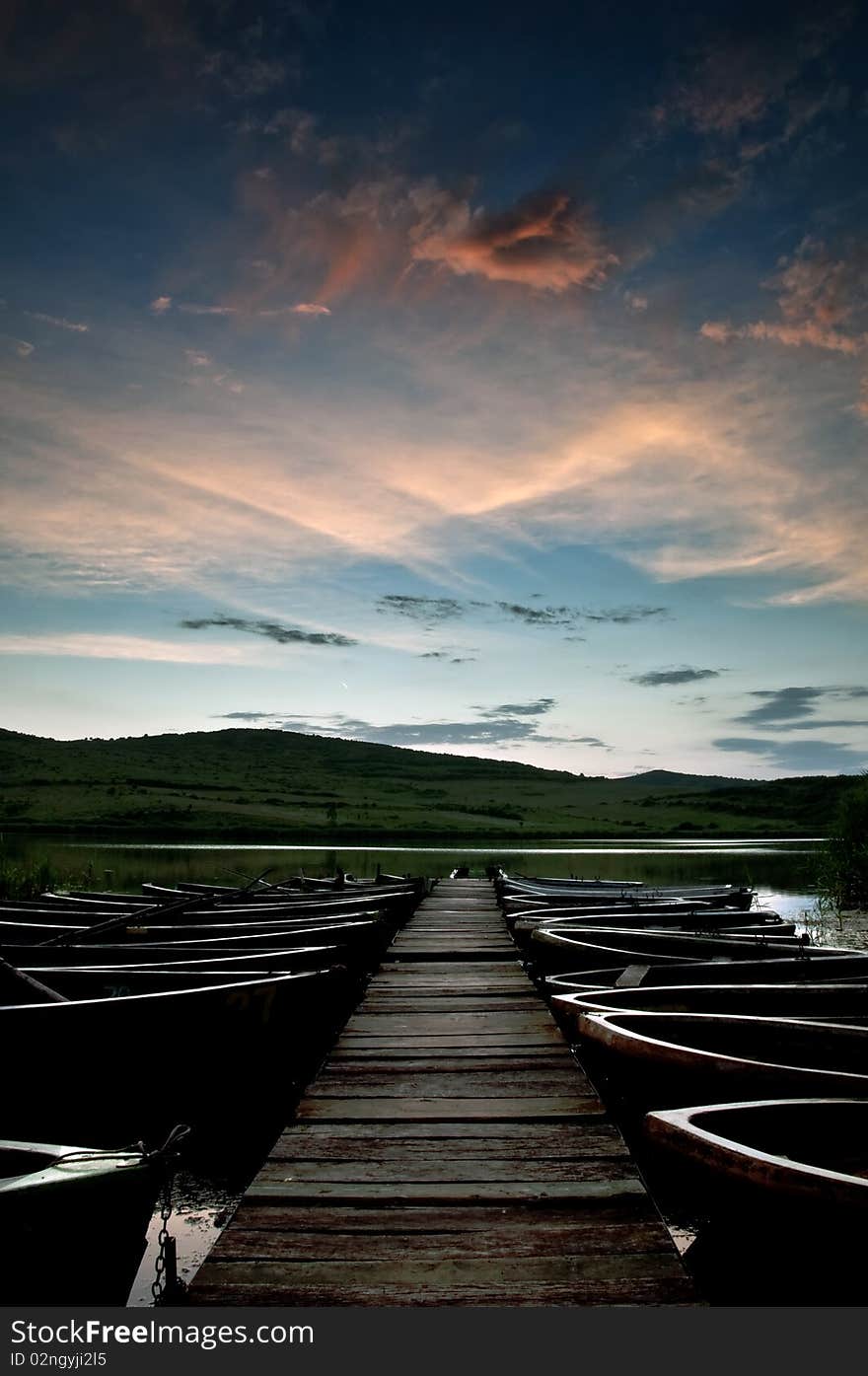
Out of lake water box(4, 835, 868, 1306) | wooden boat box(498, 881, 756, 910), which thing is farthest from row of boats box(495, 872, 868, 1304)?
wooden boat box(498, 881, 756, 910)

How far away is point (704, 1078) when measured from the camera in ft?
14.4

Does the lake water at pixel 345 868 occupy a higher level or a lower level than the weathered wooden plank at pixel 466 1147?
lower

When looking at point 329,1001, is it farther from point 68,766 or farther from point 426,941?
point 68,766

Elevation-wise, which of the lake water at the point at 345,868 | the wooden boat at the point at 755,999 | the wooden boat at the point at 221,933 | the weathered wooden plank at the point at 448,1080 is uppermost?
the wooden boat at the point at 755,999

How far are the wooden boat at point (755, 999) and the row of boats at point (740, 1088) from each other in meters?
0.01

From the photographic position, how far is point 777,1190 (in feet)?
10.0

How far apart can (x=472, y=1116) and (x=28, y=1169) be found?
2.49 metres

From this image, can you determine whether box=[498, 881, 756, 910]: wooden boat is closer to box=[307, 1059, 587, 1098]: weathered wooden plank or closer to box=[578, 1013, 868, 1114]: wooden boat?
box=[307, 1059, 587, 1098]: weathered wooden plank

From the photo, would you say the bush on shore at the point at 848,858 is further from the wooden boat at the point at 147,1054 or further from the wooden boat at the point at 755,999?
the wooden boat at the point at 147,1054

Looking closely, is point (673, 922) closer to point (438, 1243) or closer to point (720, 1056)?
point (720, 1056)

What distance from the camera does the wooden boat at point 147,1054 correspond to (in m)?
5.25

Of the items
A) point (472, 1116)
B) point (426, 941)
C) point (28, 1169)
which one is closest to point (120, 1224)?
point (28, 1169)

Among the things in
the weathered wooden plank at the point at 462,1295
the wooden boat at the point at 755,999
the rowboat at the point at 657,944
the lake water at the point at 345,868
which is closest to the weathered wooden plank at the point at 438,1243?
the weathered wooden plank at the point at 462,1295

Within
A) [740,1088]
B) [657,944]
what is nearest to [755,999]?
[740,1088]
